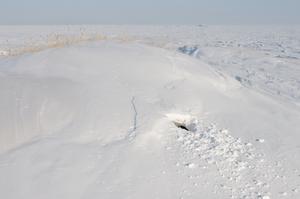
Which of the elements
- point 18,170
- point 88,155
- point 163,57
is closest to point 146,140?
point 88,155

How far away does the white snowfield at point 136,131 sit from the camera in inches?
129

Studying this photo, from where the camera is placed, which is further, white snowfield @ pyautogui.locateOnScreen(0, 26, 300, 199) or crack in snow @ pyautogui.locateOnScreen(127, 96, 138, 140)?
crack in snow @ pyautogui.locateOnScreen(127, 96, 138, 140)

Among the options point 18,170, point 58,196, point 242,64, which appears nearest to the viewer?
point 58,196

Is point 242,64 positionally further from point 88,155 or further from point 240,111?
point 88,155

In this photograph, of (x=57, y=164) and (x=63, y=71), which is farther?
(x=63, y=71)

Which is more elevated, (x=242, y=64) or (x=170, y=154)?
(x=170, y=154)

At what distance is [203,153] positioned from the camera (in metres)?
3.70

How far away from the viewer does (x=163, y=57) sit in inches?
221

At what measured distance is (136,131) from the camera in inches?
154

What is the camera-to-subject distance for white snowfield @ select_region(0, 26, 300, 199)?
328 cm

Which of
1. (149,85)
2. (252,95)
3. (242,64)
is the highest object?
(149,85)

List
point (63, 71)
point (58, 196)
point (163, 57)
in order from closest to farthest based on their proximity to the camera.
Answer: point (58, 196) < point (63, 71) < point (163, 57)

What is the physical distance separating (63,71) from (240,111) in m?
2.02

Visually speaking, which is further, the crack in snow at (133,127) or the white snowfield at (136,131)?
the crack in snow at (133,127)
